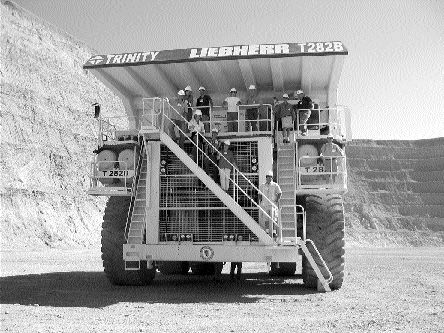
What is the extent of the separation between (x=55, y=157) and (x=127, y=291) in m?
34.0

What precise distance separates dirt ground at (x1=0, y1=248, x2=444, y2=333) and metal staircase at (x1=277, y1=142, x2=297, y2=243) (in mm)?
1183

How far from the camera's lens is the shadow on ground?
9.02 m

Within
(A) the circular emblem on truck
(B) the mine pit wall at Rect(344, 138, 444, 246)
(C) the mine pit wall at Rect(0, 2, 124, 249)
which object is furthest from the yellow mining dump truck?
(B) the mine pit wall at Rect(344, 138, 444, 246)

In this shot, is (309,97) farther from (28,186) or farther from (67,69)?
(67,69)

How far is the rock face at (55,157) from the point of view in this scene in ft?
117

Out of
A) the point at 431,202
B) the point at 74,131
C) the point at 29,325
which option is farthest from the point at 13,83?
the point at 431,202

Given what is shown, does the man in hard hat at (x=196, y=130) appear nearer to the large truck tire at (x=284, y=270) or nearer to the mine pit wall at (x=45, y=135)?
the large truck tire at (x=284, y=270)

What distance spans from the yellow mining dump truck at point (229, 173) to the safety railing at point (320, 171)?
0.06 feet

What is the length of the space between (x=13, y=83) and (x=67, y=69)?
8.30m

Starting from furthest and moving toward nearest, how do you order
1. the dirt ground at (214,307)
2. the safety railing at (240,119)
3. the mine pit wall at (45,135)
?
the mine pit wall at (45,135) → the safety railing at (240,119) → the dirt ground at (214,307)

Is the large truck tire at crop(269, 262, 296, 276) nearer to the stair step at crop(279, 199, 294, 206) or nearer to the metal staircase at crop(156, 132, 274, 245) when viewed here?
the stair step at crop(279, 199, 294, 206)

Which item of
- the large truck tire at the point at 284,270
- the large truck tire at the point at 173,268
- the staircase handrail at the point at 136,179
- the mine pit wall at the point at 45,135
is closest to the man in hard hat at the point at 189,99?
the staircase handrail at the point at 136,179

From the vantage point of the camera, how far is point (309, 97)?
1170 cm

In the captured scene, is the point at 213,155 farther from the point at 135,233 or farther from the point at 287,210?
the point at 135,233
